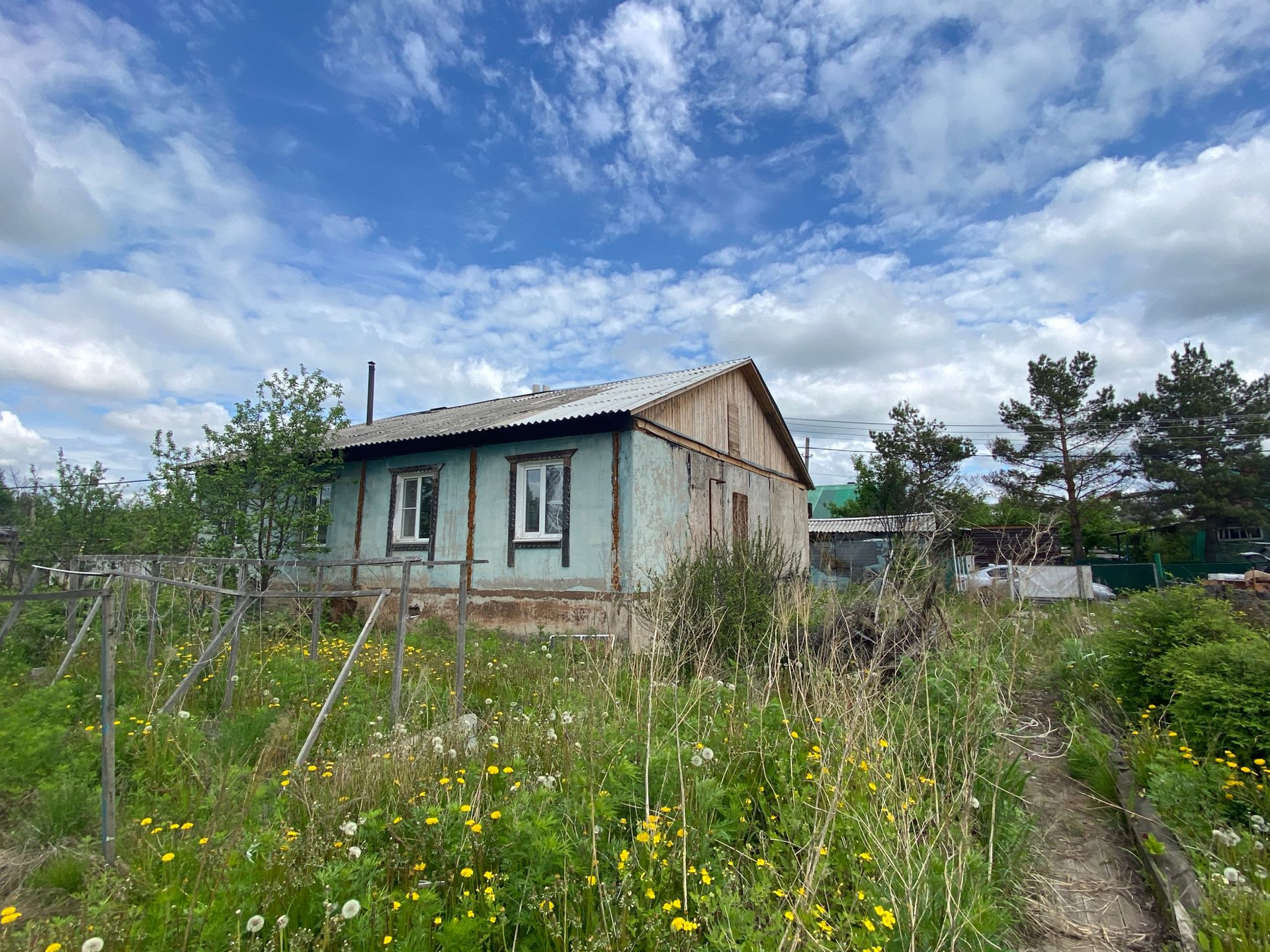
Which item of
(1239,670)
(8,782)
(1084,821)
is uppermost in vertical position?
(1239,670)

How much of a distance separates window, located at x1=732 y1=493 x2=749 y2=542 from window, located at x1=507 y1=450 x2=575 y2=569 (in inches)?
158

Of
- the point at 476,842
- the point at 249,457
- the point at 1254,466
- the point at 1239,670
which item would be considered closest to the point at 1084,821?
the point at 1239,670

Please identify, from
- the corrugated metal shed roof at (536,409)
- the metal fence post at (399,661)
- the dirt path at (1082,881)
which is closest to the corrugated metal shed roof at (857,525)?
the corrugated metal shed roof at (536,409)

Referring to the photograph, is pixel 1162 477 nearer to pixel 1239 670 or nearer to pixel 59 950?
pixel 1239 670

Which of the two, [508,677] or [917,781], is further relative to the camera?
[508,677]

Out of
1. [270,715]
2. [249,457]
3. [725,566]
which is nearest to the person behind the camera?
[270,715]

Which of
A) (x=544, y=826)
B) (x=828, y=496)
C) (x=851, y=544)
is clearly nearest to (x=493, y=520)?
(x=544, y=826)

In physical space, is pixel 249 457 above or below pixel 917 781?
above

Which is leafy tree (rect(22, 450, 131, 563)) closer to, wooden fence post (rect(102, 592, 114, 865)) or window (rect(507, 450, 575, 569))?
window (rect(507, 450, 575, 569))

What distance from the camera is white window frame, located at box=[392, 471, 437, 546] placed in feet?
40.4

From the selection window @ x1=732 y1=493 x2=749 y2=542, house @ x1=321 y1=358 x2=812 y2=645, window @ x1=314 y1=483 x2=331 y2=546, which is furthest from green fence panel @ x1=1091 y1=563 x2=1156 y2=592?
window @ x1=314 y1=483 x2=331 y2=546

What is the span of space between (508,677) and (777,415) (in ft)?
36.2

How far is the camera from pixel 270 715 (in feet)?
16.9

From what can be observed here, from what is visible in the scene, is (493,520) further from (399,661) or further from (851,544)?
(851,544)
